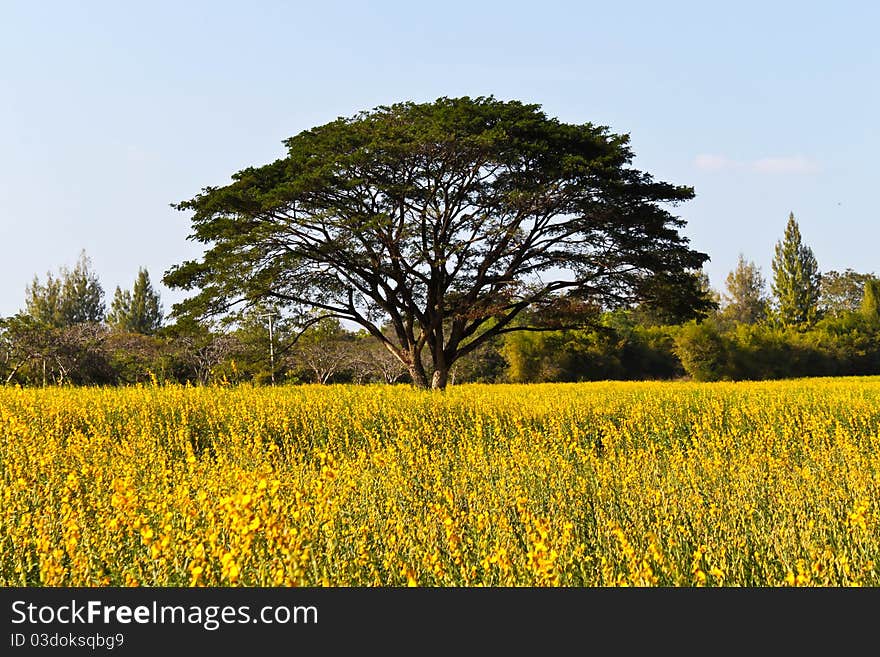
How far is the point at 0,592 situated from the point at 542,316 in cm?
2119

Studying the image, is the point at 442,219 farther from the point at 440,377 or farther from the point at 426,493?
the point at 426,493

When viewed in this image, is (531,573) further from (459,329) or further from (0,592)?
(459,329)

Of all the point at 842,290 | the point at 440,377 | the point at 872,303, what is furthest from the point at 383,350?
the point at 842,290

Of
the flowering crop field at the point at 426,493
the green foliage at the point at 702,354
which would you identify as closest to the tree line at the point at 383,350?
the green foliage at the point at 702,354

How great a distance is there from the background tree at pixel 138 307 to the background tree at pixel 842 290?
5173cm

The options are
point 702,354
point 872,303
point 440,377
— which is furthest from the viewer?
point 872,303

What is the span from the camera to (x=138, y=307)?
54.6 m

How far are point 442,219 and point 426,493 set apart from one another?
58.8 feet

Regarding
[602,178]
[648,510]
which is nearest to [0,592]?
[648,510]

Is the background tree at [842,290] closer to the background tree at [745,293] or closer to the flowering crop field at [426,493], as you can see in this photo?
the background tree at [745,293]

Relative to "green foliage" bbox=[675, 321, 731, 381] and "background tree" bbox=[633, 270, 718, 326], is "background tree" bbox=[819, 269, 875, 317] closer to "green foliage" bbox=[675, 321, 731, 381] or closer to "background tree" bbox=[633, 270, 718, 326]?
"green foliage" bbox=[675, 321, 731, 381]

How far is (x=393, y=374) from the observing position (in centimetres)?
3738

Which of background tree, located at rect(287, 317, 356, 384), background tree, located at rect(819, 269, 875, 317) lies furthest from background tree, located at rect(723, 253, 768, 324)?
background tree, located at rect(287, 317, 356, 384)

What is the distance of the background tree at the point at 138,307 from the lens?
5412cm
